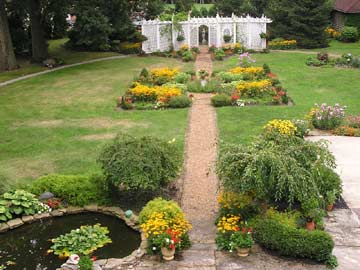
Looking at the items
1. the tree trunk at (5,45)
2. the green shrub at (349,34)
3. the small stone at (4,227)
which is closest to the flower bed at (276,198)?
the small stone at (4,227)

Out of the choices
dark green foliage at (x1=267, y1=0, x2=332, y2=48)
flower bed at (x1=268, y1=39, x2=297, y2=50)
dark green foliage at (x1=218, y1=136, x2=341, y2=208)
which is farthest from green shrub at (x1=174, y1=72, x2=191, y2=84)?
dark green foliage at (x1=218, y1=136, x2=341, y2=208)

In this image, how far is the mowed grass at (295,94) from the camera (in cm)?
1831

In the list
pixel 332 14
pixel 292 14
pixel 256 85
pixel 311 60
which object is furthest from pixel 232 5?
pixel 256 85

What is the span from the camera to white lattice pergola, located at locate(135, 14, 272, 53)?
1419 inches

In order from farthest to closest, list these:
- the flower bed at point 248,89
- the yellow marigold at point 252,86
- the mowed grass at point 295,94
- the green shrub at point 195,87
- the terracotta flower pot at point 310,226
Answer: the green shrub at point 195,87 < the yellow marigold at point 252,86 < the flower bed at point 248,89 < the mowed grass at point 295,94 < the terracotta flower pot at point 310,226

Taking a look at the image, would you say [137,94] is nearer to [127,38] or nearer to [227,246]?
[227,246]

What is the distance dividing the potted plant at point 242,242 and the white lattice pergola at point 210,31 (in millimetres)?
27408

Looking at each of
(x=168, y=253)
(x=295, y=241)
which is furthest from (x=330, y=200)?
(x=168, y=253)

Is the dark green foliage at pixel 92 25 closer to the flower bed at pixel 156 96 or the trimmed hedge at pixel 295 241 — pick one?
the flower bed at pixel 156 96

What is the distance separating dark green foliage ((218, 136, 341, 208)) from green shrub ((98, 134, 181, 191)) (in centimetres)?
176

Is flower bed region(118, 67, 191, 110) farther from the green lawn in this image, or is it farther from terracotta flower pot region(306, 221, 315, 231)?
terracotta flower pot region(306, 221, 315, 231)

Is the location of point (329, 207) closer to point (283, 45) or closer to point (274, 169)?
point (274, 169)

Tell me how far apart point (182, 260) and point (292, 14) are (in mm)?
29572

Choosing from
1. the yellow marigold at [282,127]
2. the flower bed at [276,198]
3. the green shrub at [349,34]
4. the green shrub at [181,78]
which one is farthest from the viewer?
the green shrub at [349,34]
